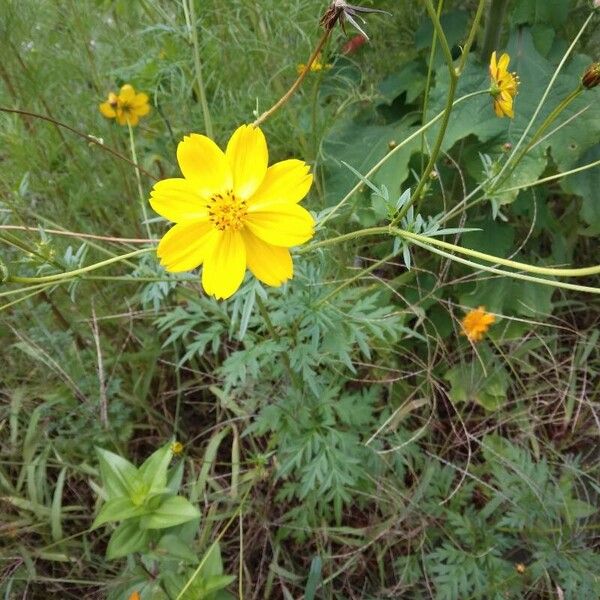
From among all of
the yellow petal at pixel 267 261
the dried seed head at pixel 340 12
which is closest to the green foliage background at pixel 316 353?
the yellow petal at pixel 267 261

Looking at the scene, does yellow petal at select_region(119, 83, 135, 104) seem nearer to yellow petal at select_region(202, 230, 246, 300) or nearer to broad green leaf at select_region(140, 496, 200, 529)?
yellow petal at select_region(202, 230, 246, 300)

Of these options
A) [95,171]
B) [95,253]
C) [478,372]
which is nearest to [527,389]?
[478,372]

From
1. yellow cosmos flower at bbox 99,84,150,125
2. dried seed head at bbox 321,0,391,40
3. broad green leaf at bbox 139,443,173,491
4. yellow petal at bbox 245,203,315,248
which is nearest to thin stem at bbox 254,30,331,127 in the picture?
dried seed head at bbox 321,0,391,40

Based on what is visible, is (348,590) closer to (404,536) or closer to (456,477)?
(404,536)

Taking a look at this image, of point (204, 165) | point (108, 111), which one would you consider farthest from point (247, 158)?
point (108, 111)

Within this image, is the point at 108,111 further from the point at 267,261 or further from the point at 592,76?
the point at 592,76

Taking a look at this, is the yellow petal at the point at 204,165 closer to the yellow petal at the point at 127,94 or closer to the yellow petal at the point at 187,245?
the yellow petal at the point at 187,245
